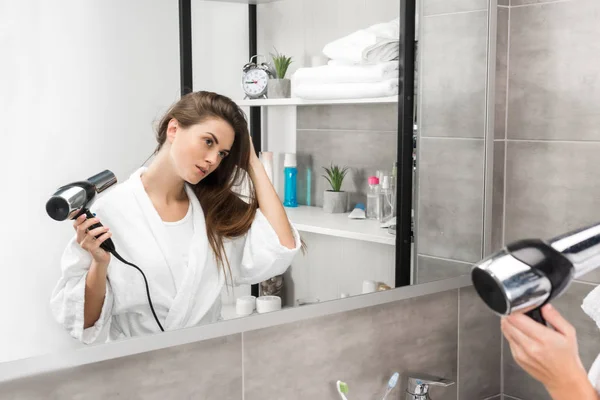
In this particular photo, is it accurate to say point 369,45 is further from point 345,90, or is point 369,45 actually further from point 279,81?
point 279,81

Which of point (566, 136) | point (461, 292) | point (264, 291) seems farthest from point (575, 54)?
point (264, 291)

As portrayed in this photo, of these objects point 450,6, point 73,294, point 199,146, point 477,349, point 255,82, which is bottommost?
point 477,349

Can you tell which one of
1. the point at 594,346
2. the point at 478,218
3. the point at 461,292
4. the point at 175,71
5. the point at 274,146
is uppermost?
the point at 175,71

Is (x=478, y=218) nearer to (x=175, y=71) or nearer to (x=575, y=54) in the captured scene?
(x=575, y=54)

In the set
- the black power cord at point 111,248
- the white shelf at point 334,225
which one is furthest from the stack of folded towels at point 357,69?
the black power cord at point 111,248

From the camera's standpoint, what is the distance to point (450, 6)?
1.51m

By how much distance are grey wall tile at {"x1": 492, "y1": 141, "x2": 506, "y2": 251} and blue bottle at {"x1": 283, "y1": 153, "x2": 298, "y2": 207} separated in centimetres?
60

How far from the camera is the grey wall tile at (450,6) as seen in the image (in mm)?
1475

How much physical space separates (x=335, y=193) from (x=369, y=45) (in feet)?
0.96

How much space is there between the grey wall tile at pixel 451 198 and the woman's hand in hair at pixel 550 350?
773 millimetres

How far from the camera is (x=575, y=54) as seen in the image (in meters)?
1.50

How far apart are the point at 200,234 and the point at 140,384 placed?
25 cm

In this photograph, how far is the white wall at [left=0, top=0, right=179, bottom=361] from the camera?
94 centimetres

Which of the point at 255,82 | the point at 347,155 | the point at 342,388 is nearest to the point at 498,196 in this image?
the point at 347,155
